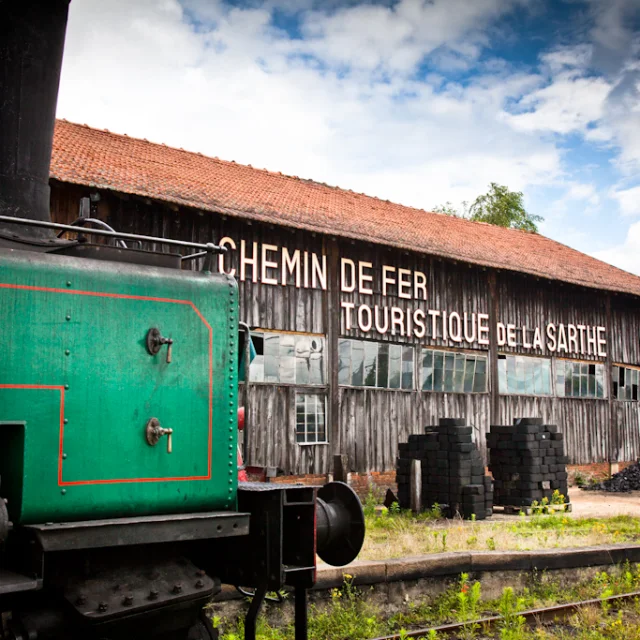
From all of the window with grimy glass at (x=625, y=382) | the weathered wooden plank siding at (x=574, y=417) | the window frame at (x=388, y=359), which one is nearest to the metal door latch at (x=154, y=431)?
the window frame at (x=388, y=359)

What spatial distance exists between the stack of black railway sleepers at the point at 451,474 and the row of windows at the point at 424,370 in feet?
7.52

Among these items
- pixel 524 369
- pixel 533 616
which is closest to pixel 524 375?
pixel 524 369

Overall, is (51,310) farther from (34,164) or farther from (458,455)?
(458,455)

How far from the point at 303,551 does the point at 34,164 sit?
2.81m

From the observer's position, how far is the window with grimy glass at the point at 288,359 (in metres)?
14.6

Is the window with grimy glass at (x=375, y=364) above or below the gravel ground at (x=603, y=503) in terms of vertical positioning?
above

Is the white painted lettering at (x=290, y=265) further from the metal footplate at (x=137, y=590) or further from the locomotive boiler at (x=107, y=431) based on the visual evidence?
the metal footplate at (x=137, y=590)

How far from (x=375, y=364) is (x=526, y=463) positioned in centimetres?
361

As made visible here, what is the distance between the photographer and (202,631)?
448 cm

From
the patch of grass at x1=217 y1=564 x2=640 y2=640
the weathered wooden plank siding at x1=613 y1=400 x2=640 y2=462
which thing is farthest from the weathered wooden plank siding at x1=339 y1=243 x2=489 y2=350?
the patch of grass at x1=217 y1=564 x2=640 y2=640

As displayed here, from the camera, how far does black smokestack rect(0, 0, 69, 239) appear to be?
452 cm

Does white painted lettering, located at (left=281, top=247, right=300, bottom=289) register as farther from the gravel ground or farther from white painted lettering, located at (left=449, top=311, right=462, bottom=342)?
the gravel ground

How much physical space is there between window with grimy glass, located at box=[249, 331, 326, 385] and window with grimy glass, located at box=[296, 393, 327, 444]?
1.02 ft

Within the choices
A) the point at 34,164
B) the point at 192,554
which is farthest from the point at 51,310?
the point at 192,554
